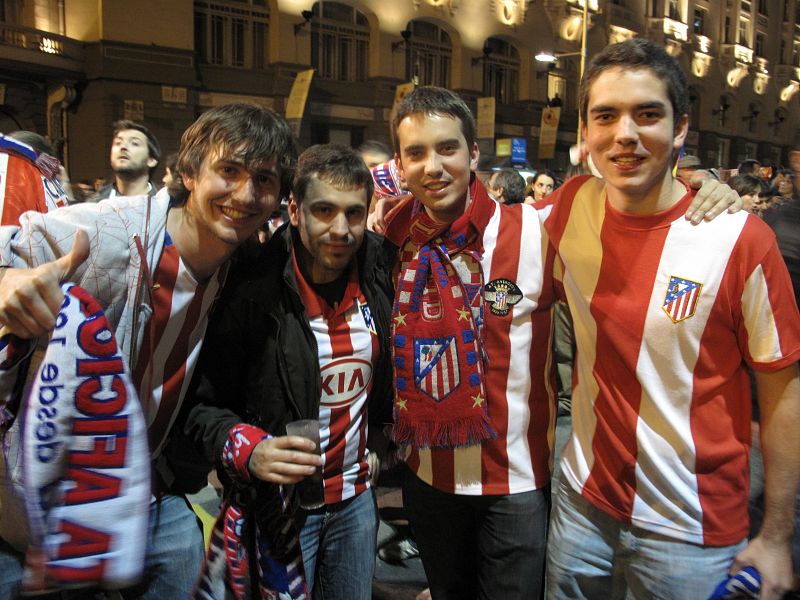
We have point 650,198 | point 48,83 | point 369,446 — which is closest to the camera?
point 650,198

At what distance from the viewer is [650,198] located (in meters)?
1.92

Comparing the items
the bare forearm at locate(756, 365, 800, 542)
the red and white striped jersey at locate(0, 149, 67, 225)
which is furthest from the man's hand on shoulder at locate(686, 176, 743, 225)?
the red and white striped jersey at locate(0, 149, 67, 225)

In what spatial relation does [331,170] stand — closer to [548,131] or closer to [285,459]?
[285,459]

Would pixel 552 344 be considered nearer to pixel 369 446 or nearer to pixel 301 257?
pixel 369 446

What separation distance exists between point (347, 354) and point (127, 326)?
0.75 meters

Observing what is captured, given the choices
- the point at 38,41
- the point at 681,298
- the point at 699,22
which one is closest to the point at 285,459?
the point at 681,298

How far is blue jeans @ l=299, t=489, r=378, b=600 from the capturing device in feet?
7.51

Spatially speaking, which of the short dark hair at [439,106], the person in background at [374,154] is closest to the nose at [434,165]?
the short dark hair at [439,106]

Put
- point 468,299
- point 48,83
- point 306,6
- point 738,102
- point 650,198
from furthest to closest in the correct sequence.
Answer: point 738,102 → point 306,6 → point 48,83 → point 468,299 → point 650,198

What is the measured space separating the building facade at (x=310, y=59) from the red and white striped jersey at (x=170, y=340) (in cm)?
1536

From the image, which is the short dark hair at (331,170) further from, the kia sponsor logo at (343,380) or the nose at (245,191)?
the kia sponsor logo at (343,380)

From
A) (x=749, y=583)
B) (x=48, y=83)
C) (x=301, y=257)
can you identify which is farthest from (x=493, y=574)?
(x=48, y=83)

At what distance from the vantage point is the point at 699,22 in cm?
3228

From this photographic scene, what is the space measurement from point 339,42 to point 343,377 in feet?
64.0
